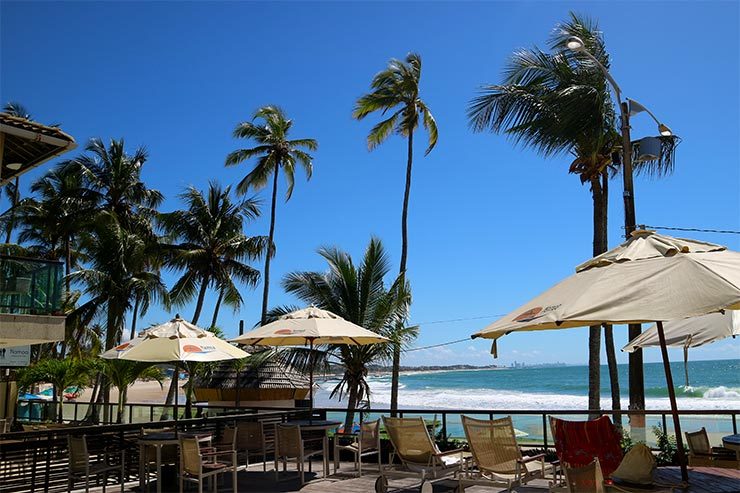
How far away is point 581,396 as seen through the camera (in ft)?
205

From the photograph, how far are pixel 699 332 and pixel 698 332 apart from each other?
13 mm

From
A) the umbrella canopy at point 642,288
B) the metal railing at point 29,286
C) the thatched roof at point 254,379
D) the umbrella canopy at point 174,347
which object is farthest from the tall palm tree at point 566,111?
the thatched roof at point 254,379

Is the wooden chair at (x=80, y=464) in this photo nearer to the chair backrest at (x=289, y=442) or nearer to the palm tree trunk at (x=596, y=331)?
the chair backrest at (x=289, y=442)

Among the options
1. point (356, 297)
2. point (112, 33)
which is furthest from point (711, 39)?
point (112, 33)

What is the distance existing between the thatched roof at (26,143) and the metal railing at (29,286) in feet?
5.53

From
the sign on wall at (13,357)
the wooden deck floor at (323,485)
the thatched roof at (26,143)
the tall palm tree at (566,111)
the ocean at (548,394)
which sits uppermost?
the tall palm tree at (566,111)

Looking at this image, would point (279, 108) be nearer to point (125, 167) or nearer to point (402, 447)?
point (125, 167)

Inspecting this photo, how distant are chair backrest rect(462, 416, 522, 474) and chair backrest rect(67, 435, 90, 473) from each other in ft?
15.0

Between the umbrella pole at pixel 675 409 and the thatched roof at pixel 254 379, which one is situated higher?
the umbrella pole at pixel 675 409

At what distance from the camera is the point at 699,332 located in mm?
8703

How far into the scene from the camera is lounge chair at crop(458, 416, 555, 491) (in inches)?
260

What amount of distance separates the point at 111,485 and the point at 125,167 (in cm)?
2686

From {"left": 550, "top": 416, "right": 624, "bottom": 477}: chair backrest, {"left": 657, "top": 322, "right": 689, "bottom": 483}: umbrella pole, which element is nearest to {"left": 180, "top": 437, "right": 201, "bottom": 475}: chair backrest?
{"left": 550, "top": 416, "right": 624, "bottom": 477}: chair backrest

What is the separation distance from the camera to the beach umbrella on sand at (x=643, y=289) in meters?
4.48
